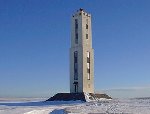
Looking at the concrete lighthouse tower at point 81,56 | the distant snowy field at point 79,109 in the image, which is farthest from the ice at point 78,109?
the concrete lighthouse tower at point 81,56

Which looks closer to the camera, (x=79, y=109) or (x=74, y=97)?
(x=79, y=109)

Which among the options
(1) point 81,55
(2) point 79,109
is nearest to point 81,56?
(1) point 81,55

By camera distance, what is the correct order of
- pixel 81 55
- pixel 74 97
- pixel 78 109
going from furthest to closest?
pixel 81 55
pixel 74 97
pixel 78 109

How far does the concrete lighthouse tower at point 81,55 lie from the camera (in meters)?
58.9

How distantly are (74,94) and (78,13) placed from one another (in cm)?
1588

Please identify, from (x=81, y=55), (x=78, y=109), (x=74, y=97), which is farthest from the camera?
(x=81, y=55)

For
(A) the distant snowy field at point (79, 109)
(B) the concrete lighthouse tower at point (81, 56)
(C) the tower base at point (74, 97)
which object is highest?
(B) the concrete lighthouse tower at point (81, 56)

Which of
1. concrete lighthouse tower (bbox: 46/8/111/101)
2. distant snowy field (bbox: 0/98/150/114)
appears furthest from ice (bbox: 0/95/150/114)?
concrete lighthouse tower (bbox: 46/8/111/101)

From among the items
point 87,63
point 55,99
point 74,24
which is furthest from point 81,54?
point 55,99

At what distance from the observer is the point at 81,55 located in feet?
194

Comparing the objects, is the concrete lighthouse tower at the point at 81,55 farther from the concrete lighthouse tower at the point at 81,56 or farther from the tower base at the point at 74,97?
the tower base at the point at 74,97

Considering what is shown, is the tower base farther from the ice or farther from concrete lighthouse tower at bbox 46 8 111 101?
the ice

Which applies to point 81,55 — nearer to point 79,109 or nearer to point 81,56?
point 81,56

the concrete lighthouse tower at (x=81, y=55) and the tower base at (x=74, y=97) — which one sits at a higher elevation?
the concrete lighthouse tower at (x=81, y=55)
